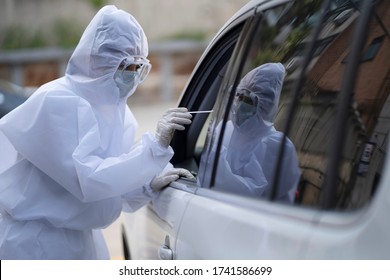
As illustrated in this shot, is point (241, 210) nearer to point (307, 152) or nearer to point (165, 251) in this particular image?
point (307, 152)

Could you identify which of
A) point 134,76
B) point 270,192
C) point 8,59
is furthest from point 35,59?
point 270,192

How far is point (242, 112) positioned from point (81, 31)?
1635 centimetres

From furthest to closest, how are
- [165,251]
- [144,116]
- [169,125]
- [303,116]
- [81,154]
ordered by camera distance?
1. [144,116]
2. [169,125]
3. [81,154]
4. [165,251]
5. [303,116]

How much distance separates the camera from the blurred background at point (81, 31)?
17641 millimetres

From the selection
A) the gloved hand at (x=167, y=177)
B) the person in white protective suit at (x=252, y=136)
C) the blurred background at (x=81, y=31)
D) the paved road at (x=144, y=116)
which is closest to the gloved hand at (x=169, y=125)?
the gloved hand at (x=167, y=177)

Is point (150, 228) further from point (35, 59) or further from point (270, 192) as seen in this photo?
point (35, 59)

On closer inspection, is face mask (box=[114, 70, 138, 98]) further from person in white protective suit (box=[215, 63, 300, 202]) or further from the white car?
person in white protective suit (box=[215, 63, 300, 202])

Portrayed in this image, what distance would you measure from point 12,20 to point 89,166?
660 inches

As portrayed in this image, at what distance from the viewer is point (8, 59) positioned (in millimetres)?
17891

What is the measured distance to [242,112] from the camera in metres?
2.39

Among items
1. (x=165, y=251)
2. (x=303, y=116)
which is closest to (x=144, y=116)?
(x=165, y=251)

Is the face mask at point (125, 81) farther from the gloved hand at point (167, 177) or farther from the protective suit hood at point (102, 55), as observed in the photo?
the gloved hand at point (167, 177)

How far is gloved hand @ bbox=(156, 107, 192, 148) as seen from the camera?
2.75 metres

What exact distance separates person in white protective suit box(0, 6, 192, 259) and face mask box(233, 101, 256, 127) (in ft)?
1.38
